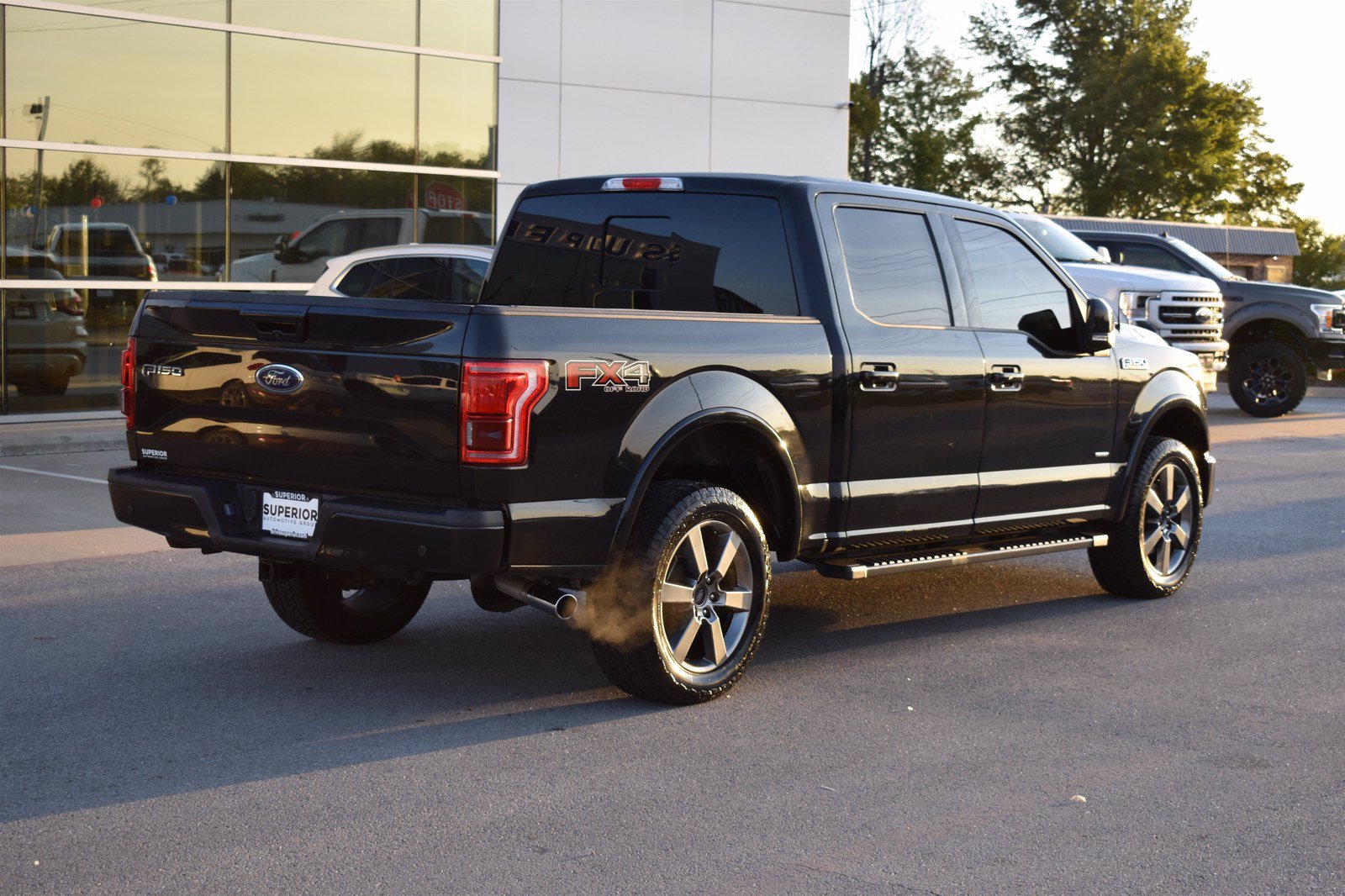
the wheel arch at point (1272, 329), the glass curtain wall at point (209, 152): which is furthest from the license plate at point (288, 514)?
the wheel arch at point (1272, 329)

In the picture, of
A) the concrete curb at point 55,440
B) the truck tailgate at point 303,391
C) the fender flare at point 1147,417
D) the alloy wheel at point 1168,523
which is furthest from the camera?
the concrete curb at point 55,440

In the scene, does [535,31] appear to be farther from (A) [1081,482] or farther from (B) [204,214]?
(A) [1081,482]

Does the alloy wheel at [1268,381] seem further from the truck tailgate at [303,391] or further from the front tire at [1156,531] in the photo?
the truck tailgate at [303,391]

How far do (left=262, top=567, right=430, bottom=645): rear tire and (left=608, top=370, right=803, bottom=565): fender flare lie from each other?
1399 mm

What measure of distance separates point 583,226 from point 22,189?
11922mm

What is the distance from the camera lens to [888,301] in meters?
6.57

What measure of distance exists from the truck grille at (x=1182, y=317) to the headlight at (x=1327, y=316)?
2.76m

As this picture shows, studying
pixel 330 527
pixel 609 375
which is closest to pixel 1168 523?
pixel 609 375

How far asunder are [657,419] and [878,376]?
1264 millimetres

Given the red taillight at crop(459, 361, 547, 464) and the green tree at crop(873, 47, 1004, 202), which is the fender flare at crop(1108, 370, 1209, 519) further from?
the green tree at crop(873, 47, 1004, 202)

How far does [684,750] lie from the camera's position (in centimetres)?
520

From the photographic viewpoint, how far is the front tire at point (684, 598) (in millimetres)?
5500

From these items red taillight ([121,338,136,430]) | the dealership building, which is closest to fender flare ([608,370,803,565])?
red taillight ([121,338,136,430])

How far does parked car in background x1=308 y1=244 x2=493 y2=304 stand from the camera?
11418 mm
